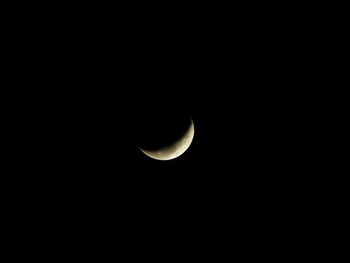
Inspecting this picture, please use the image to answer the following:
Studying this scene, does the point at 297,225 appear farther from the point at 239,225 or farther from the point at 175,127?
the point at 175,127

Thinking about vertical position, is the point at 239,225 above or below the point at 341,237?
above

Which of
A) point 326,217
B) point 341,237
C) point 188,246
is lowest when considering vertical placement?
point 341,237

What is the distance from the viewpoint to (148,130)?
172 inches

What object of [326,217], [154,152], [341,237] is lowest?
[341,237]

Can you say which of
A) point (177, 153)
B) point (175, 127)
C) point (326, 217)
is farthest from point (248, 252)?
Result: point (175, 127)

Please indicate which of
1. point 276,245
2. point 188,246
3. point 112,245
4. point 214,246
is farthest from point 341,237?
point 112,245

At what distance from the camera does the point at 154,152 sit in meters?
4.57

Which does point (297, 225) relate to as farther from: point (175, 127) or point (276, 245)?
point (175, 127)

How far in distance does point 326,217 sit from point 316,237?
35 centimetres

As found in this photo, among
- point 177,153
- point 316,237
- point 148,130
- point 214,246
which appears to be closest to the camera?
point 148,130

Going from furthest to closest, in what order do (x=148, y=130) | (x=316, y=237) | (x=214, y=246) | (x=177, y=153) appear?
(x=214, y=246)
(x=316, y=237)
(x=177, y=153)
(x=148, y=130)

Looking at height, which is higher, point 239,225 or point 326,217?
point 239,225

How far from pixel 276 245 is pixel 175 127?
2578mm

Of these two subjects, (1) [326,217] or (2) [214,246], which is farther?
(2) [214,246]
